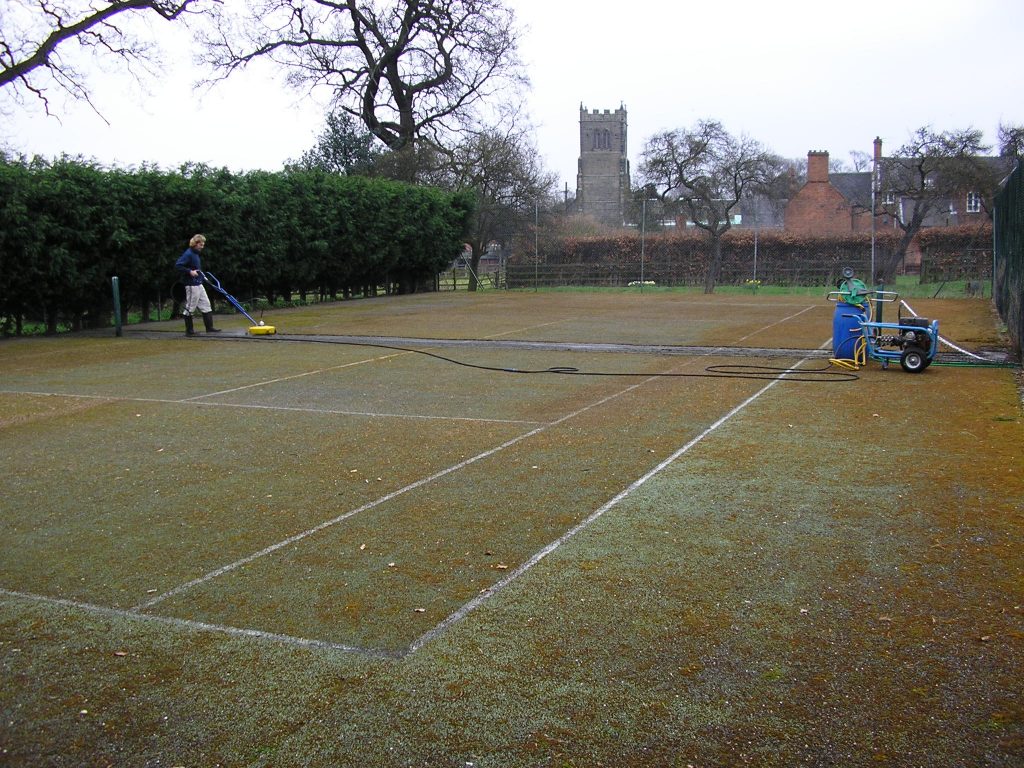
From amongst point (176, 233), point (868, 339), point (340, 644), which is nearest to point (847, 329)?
point (868, 339)

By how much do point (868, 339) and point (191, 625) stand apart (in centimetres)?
999

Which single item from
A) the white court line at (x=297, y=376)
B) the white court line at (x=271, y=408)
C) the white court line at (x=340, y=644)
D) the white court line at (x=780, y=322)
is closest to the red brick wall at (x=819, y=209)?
the white court line at (x=780, y=322)

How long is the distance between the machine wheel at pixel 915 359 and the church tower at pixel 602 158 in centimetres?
9530

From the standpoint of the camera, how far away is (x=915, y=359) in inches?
448

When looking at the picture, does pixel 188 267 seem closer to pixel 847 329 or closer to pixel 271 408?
pixel 271 408

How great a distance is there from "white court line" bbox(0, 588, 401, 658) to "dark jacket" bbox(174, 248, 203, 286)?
13247 mm

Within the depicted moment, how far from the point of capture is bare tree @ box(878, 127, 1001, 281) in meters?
35.2

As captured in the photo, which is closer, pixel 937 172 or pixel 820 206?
pixel 937 172

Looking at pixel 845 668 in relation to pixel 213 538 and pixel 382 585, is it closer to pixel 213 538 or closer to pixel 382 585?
pixel 382 585

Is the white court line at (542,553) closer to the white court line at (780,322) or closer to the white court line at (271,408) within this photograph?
the white court line at (271,408)

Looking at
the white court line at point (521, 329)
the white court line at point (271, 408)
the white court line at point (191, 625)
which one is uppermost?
the white court line at point (521, 329)

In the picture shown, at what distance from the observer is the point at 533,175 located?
40250mm

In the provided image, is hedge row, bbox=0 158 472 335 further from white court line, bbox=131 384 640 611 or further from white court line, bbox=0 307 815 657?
white court line, bbox=0 307 815 657

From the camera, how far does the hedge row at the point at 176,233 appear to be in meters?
17.7
